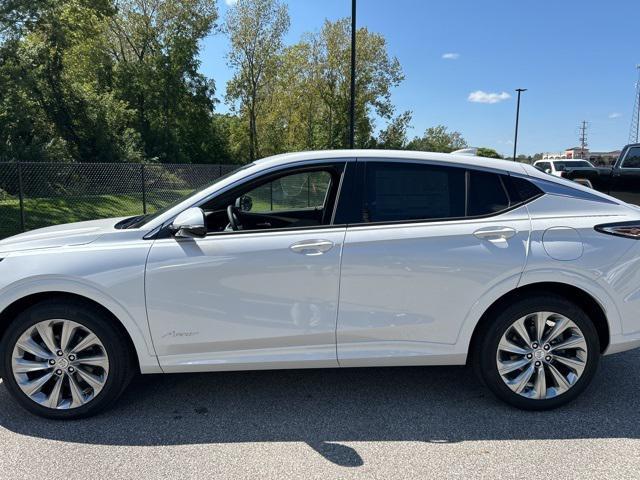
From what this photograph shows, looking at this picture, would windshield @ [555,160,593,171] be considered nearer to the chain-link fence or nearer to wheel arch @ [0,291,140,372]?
the chain-link fence

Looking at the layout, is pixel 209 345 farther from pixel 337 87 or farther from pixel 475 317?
pixel 337 87

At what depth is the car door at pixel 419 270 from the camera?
9.91 ft

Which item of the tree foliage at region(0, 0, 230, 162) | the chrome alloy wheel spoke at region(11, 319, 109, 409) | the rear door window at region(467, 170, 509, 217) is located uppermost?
the tree foliage at region(0, 0, 230, 162)

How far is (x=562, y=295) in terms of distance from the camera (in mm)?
3189

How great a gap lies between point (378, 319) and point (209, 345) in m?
1.10

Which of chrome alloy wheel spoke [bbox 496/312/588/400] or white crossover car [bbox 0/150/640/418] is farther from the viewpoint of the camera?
chrome alloy wheel spoke [bbox 496/312/588/400]

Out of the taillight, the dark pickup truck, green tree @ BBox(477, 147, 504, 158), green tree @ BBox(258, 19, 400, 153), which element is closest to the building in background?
green tree @ BBox(477, 147, 504, 158)

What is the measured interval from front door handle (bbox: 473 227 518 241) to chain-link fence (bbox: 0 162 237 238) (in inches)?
408

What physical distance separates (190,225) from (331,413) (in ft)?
5.13

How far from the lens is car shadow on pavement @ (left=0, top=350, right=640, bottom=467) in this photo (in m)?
2.93

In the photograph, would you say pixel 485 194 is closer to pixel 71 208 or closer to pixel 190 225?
pixel 190 225

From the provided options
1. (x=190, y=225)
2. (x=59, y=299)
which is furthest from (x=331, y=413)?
(x=59, y=299)

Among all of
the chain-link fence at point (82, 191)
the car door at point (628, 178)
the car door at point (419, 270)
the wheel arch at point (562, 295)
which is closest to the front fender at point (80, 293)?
the car door at point (419, 270)

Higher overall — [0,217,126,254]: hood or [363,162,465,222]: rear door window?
[363,162,465,222]: rear door window
